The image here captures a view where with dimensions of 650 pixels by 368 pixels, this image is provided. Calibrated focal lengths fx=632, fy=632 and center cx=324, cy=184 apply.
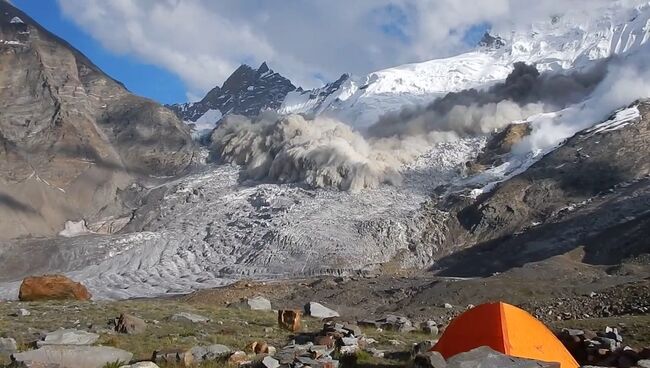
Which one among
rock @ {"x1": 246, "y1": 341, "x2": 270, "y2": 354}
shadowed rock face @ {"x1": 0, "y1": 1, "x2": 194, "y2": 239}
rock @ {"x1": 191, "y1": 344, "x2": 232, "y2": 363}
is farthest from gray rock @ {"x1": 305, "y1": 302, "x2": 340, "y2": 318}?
shadowed rock face @ {"x1": 0, "y1": 1, "x2": 194, "y2": 239}

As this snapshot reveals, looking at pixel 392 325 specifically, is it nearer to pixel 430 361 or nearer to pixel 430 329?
pixel 430 329

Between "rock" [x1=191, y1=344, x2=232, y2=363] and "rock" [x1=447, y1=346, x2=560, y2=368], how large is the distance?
557 centimetres

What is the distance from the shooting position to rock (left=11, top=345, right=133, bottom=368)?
11352 millimetres

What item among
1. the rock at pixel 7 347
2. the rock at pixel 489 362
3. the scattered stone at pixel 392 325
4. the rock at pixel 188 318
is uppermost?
the scattered stone at pixel 392 325

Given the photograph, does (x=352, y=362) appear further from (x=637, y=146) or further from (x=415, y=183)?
(x=415, y=183)

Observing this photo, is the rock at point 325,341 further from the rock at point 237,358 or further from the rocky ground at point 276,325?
the rock at point 237,358

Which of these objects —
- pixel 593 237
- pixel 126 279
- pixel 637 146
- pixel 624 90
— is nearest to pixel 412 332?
pixel 593 237

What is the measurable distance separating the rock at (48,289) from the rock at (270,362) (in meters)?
23.2

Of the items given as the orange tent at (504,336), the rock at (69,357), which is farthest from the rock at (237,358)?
the orange tent at (504,336)

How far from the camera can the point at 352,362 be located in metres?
13.8

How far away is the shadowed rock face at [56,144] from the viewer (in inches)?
5910

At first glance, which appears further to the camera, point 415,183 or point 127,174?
point 127,174

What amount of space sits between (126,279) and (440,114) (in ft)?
385

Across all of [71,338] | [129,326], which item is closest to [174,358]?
[71,338]
